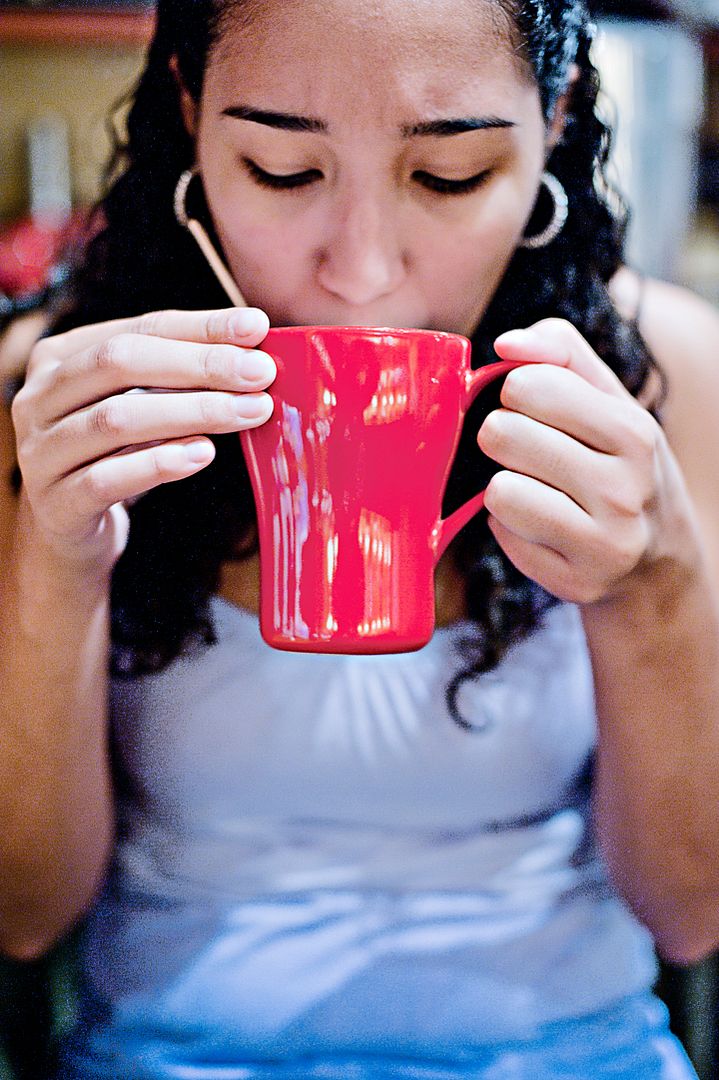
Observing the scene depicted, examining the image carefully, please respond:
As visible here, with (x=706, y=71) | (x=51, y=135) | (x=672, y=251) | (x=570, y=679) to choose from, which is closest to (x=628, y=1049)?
(x=570, y=679)

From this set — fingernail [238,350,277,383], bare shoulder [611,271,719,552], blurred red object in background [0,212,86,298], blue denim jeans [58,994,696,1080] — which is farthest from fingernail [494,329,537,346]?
blurred red object in background [0,212,86,298]

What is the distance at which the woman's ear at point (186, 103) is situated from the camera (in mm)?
1026

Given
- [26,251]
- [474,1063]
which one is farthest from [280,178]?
[26,251]

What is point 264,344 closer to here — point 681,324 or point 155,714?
point 155,714

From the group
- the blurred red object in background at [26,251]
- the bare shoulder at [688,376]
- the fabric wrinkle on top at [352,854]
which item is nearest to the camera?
the fabric wrinkle on top at [352,854]

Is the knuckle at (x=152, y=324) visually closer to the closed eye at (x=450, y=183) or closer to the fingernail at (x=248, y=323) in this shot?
the fingernail at (x=248, y=323)

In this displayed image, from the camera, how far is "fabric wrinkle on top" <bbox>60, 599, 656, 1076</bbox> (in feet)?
3.32

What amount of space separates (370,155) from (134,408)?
0.30 m

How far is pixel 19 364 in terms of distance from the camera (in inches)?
47.6

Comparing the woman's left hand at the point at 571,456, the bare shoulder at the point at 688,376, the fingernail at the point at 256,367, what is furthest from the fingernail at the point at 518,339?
the bare shoulder at the point at 688,376

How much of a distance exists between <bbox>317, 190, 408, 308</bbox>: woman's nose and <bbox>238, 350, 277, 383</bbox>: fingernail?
202 millimetres

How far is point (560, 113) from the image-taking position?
1.06 meters

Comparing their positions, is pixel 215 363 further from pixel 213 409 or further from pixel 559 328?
pixel 559 328

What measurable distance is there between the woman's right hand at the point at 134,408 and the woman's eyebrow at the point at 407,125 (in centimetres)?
21
